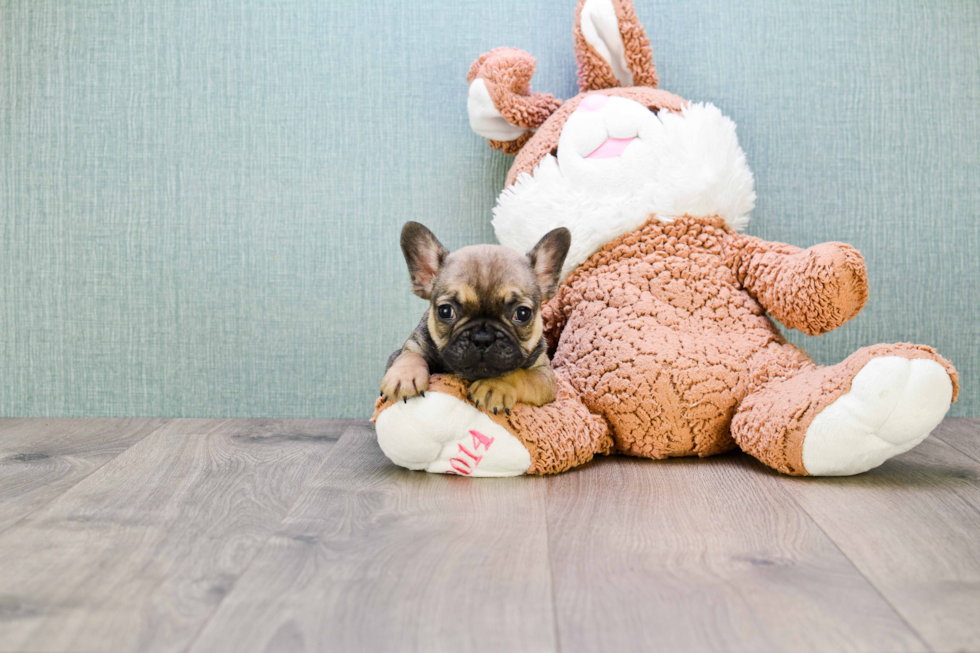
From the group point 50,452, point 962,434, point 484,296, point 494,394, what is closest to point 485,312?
point 484,296

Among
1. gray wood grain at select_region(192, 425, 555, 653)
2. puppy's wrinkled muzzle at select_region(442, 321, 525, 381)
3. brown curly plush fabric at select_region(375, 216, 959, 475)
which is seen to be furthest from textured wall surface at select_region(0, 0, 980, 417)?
gray wood grain at select_region(192, 425, 555, 653)

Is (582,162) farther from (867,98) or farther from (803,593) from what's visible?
(803,593)

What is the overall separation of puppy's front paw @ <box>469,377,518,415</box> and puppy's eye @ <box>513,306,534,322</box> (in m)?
0.12

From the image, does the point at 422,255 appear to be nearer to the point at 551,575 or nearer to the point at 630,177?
the point at 630,177

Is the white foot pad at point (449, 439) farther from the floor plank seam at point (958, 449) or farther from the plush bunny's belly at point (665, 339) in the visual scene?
the floor plank seam at point (958, 449)

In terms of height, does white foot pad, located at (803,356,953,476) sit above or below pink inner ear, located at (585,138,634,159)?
below

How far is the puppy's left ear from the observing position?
1.52 m

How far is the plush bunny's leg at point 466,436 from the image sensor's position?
1.39m

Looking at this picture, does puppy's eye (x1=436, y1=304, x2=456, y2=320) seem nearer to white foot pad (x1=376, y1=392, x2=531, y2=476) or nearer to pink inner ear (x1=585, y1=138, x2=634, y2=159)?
white foot pad (x1=376, y1=392, x2=531, y2=476)

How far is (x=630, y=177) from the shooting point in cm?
168

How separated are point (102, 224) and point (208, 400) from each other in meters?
0.57

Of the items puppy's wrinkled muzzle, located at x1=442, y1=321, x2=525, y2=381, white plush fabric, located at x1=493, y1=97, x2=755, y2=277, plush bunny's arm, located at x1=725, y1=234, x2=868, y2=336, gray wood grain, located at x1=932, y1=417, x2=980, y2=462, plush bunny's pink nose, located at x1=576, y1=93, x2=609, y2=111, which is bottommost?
gray wood grain, located at x1=932, y1=417, x2=980, y2=462

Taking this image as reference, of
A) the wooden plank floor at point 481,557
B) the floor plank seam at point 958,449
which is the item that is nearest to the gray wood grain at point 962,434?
the floor plank seam at point 958,449

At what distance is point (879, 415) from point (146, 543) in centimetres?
125
